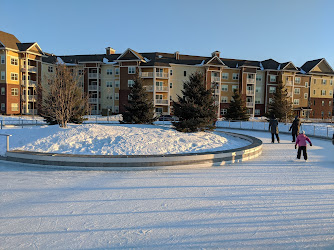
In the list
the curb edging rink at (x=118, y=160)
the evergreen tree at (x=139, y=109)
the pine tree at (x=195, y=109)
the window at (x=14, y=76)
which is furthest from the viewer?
the window at (x=14, y=76)

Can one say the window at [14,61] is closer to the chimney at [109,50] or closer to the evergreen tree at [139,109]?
the chimney at [109,50]

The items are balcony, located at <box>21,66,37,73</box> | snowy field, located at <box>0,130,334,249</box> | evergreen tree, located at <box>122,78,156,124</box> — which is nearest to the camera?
snowy field, located at <box>0,130,334,249</box>

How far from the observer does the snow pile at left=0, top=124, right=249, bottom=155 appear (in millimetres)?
10016

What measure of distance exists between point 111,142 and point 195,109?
5755 millimetres

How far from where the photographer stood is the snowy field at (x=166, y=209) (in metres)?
3.79

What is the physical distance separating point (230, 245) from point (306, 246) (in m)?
1.11

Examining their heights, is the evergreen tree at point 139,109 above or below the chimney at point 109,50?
below

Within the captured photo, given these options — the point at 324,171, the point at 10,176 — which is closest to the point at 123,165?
the point at 10,176

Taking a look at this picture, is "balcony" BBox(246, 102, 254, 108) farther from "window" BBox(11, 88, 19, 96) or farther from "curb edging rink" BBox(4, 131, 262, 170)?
"curb edging rink" BBox(4, 131, 262, 170)

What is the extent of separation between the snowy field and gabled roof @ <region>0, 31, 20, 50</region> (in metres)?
39.3


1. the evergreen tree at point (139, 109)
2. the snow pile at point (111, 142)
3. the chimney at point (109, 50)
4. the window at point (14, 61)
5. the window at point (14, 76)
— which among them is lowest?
the snow pile at point (111, 142)

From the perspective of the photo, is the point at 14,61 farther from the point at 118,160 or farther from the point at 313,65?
the point at 313,65

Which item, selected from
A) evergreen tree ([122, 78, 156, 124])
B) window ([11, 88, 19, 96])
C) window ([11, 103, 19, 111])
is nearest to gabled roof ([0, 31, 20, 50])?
window ([11, 88, 19, 96])

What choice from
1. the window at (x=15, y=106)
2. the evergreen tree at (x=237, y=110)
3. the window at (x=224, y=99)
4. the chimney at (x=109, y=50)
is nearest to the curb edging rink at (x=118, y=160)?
the evergreen tree at (x=237, y=110)
